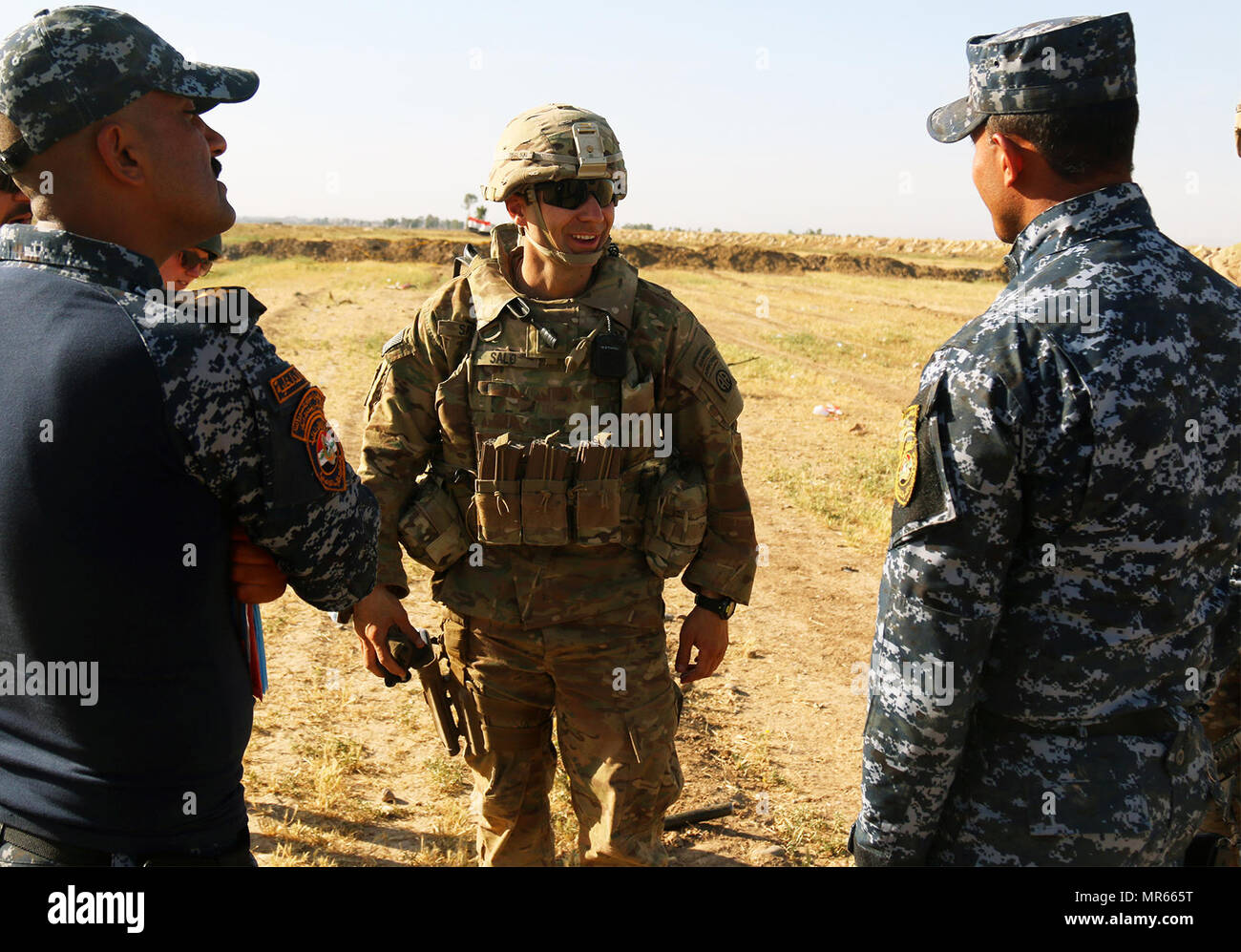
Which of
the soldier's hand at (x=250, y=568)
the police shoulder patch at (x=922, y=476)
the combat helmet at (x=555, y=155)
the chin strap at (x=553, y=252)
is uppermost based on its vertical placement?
the combat helmet at (x=555, y=155)

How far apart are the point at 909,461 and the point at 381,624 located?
1.80 metres

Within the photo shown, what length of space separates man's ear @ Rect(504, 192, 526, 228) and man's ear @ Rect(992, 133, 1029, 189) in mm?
1494

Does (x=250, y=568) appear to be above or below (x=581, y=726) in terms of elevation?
above

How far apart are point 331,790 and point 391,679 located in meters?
1.38

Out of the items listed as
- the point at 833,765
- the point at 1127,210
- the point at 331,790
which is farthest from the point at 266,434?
the point at 833,765

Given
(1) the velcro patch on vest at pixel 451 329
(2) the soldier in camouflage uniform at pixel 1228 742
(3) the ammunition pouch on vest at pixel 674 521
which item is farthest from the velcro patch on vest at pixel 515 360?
(2) the soldier in camouflage uniform at pixel 1228 742

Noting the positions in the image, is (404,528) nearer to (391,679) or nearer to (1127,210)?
(391,679)

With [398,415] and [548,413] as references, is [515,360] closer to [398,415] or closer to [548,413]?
[548,413]

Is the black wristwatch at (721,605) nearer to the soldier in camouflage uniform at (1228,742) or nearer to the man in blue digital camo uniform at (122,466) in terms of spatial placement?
the soldier in camouflage uniform at (1228,742)

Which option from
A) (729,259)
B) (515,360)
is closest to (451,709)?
(515,360)

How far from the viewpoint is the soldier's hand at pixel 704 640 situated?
329 cm

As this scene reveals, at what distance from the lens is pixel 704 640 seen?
3.29 metres
